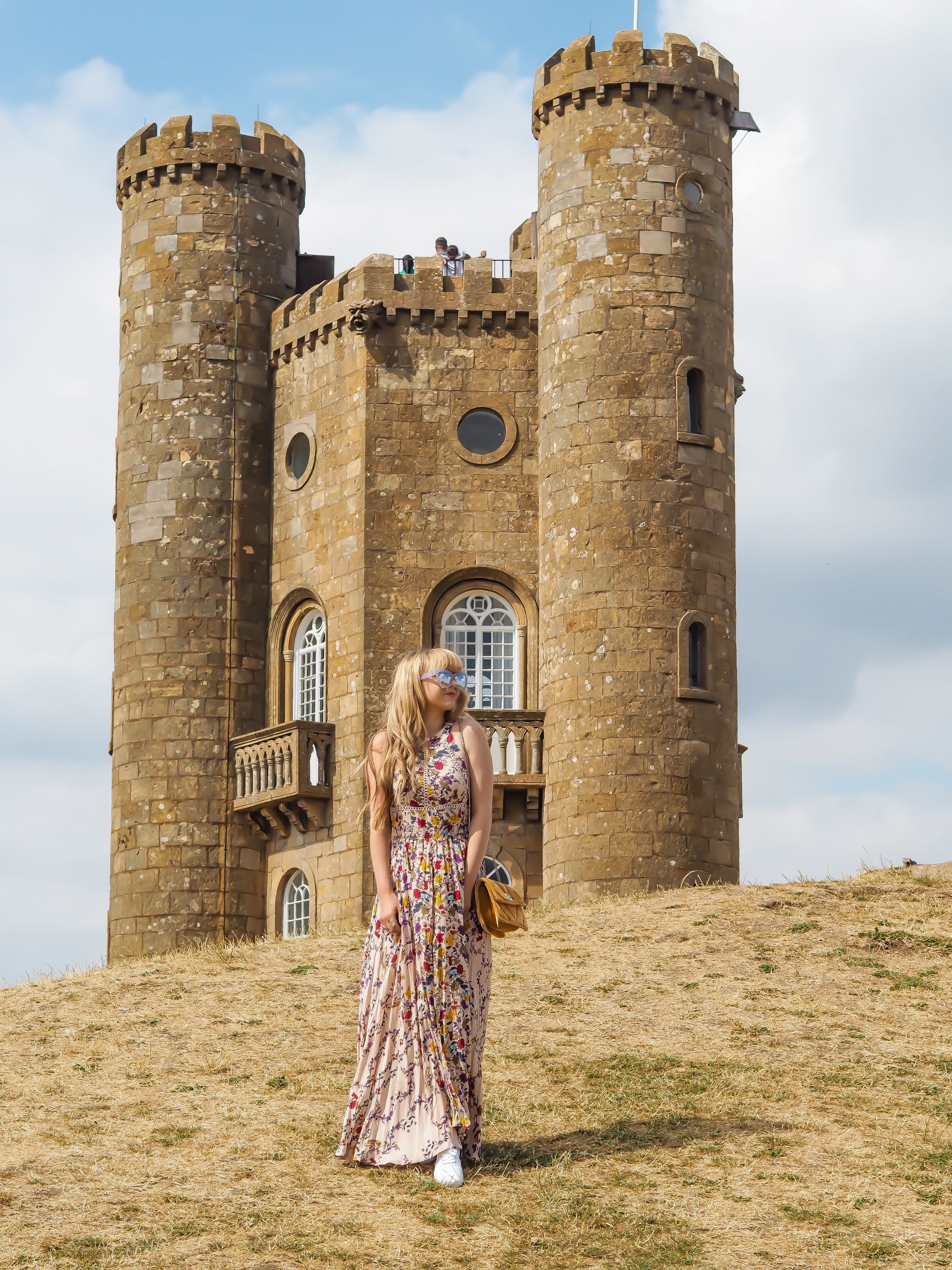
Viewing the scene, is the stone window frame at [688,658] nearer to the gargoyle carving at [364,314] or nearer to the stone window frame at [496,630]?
the stone window frame at [496,630]

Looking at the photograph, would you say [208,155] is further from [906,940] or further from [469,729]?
[469,729]

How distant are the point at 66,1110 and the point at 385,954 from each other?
149 inches

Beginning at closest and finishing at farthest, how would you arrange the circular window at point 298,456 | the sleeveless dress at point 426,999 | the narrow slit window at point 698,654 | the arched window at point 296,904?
1. the sleeveless dress at point 426,999
2. the narrow slit window at point 698,654
3. the arched window at point 296,904
4. the circular window at point 298,456

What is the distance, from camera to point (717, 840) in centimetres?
3012

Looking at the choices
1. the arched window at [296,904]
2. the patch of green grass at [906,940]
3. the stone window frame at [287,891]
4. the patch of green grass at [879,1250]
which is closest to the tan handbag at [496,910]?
the patch of green grass at [879,1250]

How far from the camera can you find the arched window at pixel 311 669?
33.5 meters

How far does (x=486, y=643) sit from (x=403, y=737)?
1948 centimetres

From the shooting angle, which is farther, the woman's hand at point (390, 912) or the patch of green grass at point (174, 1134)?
the patch of green grass at point (174, 1134)

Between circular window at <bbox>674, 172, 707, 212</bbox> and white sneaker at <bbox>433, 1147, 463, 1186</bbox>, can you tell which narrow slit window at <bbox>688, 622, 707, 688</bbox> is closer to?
circular window at <bbox>674, 172, 707, 212</bbox>

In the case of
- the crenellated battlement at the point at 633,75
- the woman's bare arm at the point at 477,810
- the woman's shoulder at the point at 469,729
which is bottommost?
the woman's bare arm at the point at 477,810

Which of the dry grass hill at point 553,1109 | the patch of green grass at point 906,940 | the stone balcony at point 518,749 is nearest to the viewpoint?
the dry grass hill at point 553,1109

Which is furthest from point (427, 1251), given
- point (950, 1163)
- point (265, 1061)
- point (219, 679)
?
point (219, 679)

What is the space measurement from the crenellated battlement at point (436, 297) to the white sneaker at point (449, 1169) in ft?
71.5

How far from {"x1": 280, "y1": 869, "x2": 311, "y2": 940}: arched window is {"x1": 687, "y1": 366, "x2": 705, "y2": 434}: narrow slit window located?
32.2ft
